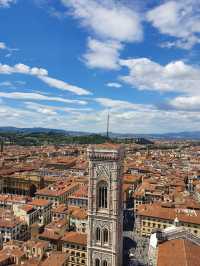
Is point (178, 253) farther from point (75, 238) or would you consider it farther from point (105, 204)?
point (75, 238)

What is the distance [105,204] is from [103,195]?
1316 mm

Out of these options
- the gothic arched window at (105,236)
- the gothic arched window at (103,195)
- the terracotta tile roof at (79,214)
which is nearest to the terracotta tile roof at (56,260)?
the gothic arched window at (105,236)

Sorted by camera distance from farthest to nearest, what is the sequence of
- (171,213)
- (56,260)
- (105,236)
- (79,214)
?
(171,213) → (79,214) → (56,260) → (105,236)

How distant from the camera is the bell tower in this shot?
45.3 m

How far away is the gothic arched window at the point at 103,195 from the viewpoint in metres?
46.2

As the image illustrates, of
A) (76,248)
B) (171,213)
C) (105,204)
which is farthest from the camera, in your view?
(171,213)

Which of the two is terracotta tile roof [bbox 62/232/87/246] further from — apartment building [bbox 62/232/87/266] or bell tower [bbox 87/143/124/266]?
bell tower [bbox 87/143/124/266]

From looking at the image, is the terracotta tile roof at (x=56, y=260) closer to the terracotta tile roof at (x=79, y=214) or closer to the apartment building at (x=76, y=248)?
the apartment building at (x=76, y=248)

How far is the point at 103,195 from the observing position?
153 ft

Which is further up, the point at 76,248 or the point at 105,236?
the point at 105,236

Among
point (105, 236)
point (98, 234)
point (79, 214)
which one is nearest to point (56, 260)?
point (98, 234)

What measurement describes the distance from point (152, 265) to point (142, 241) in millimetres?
19109

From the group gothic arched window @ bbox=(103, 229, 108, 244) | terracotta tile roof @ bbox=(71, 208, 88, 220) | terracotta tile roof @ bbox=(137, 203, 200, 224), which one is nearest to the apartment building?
terracotta tile roof @ bbox=(71, 208, 88, 220)

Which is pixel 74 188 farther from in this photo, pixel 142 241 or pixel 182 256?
pixel 182 256
